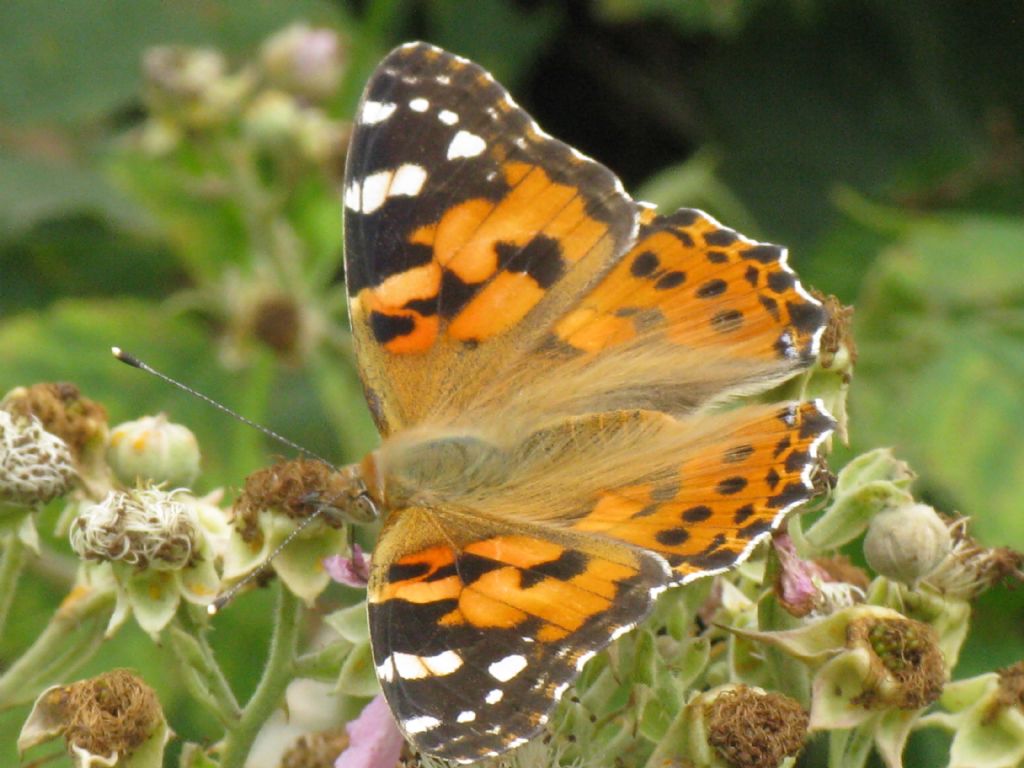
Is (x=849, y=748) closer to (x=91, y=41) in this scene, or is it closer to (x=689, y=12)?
(x=689, y=12)

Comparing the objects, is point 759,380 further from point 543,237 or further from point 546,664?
point 546,664

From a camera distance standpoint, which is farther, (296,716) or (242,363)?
(242,363)

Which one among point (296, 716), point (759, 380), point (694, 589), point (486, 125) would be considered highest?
point (486, 125)

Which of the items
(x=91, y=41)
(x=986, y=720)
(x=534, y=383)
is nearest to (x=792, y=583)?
(x=986, y=720)

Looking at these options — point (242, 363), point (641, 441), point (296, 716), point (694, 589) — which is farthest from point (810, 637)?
point (242, 363)

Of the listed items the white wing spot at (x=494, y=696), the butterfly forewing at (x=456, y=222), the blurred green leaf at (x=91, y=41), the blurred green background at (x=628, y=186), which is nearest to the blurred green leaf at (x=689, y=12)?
the blurred green background at (x=628, y=186)

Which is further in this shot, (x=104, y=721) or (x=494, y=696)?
(x=104, y=721)

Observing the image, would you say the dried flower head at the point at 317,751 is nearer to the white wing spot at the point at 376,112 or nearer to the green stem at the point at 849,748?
the green stem at the point at 849,748
